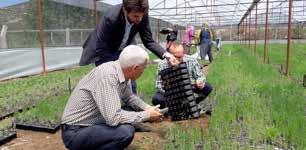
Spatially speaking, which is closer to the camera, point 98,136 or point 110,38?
point 98,136

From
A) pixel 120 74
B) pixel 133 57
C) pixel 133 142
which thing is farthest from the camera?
pixel 133 142

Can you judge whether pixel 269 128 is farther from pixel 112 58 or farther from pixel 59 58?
pixel 59 58

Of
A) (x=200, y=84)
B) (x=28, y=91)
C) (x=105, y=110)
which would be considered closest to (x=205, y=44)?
(x=28, y=91)

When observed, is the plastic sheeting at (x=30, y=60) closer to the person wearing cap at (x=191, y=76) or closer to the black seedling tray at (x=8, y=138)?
the black seedling tray at (x=8, y=138)

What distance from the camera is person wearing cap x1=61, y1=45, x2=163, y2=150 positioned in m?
2.01

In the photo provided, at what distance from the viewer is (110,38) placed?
274cm

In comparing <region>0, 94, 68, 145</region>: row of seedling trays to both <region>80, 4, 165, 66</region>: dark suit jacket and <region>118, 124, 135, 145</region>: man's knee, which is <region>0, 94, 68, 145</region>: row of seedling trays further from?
<region>118, 124, 135, 145</region>: man's knee

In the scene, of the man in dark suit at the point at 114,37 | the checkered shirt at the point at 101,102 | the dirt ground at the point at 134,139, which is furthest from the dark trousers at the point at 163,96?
the checkered shirt at the point at 101,102

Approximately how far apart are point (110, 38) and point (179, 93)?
2.61 feet

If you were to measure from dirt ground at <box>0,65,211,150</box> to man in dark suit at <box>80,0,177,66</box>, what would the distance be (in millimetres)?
657

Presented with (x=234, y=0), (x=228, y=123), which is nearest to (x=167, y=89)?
(x=228, y=123)

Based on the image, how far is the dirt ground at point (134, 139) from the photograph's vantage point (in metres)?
2.65

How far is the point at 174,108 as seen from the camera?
3082 millimetres

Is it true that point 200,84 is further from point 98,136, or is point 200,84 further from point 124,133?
point 98,136
